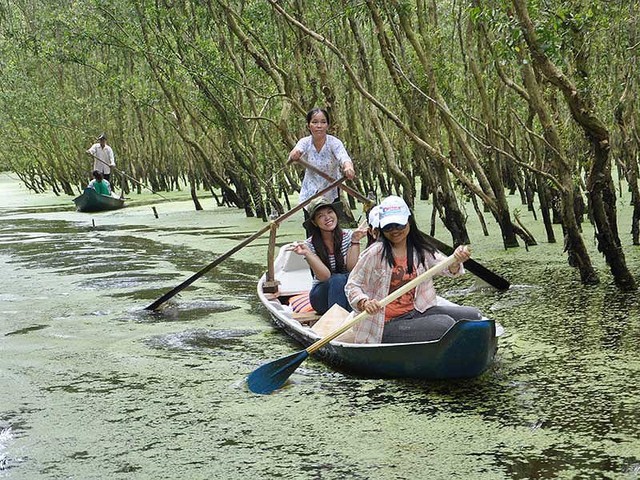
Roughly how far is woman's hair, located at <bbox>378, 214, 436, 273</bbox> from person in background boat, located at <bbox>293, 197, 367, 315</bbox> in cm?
112

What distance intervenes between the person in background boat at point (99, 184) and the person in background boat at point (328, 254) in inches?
579

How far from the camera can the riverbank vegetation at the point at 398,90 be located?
7316 millimetres

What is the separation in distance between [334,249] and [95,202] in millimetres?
14719

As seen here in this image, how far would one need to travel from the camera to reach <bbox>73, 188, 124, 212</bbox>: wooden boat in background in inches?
781

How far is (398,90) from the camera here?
1015cm

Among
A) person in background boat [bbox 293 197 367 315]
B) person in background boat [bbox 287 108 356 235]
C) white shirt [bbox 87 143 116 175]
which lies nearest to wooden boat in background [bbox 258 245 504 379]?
person in background boat [bbox 293 197 367 315]

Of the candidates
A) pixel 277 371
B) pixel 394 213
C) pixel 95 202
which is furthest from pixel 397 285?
pixel 95 202

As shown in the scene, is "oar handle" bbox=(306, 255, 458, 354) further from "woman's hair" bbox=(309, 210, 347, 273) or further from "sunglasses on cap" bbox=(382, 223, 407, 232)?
"woman's hair" bbox=(309, 210, 347, 273)

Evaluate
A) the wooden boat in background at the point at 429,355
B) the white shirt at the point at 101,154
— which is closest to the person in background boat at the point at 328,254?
the wooden boat in background at the point at 429,355

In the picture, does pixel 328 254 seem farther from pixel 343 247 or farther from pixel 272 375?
pixel 272 375

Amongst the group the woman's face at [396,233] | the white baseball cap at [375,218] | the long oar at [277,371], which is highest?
the white baseball cap at [375,218]

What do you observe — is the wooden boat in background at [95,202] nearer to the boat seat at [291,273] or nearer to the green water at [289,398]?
the green water at [289,398]

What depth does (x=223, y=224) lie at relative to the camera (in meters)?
16.0

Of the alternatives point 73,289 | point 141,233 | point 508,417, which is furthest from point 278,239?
point 508,417
